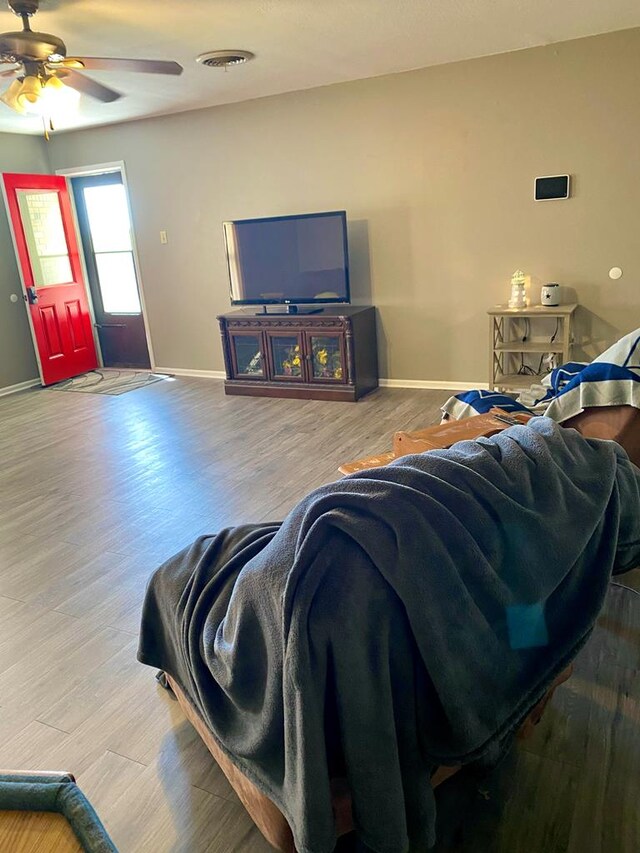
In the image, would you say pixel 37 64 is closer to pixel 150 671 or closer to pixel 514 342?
pixel 150 671

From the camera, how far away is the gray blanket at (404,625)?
3.35 feet

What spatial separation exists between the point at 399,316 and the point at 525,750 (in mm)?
3774

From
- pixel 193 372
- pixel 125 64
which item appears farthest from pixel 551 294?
pixel 193 372

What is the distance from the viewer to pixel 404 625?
1.05 meters

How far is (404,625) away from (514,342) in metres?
3.78

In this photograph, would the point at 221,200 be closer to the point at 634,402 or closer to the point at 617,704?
the point at 634,402

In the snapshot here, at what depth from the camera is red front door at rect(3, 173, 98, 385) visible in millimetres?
5695

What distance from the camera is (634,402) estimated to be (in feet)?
7.22

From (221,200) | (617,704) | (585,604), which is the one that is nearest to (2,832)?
(585,604)

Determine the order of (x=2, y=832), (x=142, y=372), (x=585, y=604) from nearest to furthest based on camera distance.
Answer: (x=2, y=832), (x=585, y=604), (x=142, y=372)

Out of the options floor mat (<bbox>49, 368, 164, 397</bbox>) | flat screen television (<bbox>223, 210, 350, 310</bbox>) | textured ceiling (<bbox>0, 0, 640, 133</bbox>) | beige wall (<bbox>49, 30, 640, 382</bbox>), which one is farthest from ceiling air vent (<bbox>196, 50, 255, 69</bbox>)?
floor mat (<bbox>49, 368, 164, 397</bbox>)

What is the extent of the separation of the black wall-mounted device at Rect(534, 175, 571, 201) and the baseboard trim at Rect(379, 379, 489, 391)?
1.39m

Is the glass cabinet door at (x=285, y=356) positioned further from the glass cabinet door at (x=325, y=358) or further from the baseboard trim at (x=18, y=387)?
the baseboard trim at (x=18, y=387)

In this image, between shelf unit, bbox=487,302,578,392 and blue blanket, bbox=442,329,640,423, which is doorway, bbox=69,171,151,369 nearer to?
shelf unit, bbox=487,302,578,392
